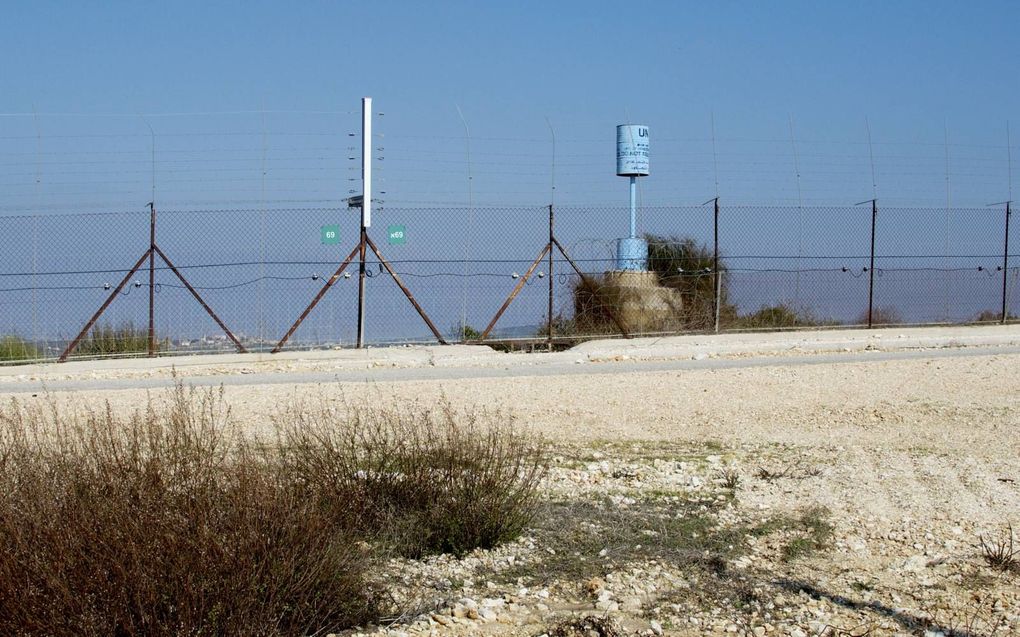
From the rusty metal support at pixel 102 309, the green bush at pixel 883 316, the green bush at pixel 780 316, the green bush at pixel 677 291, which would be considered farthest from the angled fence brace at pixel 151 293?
the green bush at pixel 883 316

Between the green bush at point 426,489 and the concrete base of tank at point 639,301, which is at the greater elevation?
the concrete base of tank at point 639,301

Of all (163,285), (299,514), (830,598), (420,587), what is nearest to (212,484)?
(299,514)

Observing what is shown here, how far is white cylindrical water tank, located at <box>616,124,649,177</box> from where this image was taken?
25.8 meters

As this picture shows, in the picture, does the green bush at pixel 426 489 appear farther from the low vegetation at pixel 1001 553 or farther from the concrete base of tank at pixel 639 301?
the concrete base of tank at pixel 639 301

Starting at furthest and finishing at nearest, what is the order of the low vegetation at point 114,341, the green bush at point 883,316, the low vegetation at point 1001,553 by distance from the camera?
the green bush at point 883,316 < the low vegetation at point 114,341 < the low vegetation at point 1001,553

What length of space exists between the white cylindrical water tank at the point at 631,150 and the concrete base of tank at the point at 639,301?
526 centimetres

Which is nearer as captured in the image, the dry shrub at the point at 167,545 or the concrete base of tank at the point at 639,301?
the dry shrub at the point at 167,545

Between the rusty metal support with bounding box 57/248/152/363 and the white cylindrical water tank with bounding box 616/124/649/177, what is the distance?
11.4 meters

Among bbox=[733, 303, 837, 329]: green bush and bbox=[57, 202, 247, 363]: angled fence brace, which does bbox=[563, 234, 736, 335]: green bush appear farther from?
bbox=[57, 202, 247, 363]: angled fence brace

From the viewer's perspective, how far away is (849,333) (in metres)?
20.5

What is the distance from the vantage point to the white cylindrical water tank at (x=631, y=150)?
25.8m

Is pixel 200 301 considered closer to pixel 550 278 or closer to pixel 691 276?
pixel 550 278

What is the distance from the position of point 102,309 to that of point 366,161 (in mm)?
4310

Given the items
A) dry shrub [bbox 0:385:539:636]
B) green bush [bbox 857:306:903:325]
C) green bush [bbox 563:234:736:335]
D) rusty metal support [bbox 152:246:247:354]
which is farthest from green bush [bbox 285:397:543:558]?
green bush [bbox 857:306:903:325]
